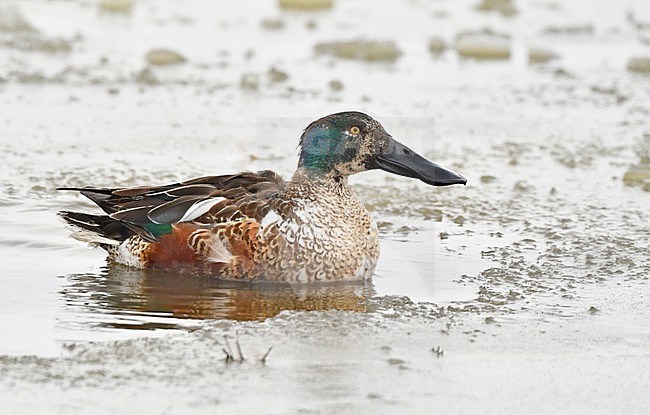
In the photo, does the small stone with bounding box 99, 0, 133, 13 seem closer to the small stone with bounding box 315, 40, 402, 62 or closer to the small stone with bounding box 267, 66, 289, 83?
the small stone with bounding box 315, 40, 402, 62

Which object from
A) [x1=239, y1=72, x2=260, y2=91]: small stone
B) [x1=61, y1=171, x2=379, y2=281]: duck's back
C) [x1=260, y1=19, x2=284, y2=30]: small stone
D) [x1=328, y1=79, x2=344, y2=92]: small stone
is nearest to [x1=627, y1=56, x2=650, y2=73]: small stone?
[x1=328, y1=79, x2=344, y2=92]: small stone

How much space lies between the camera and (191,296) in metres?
5.70

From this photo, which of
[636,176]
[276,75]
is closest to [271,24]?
[276,75]

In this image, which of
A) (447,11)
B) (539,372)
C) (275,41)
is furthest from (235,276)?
(447,11)

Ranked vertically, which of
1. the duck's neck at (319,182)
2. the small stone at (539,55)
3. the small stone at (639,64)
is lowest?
the duck's neck at (319,182)

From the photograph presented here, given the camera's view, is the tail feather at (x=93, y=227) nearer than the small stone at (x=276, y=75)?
Yes

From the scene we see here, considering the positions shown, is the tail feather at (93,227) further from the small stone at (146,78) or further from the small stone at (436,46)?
the small stone at (436,46)

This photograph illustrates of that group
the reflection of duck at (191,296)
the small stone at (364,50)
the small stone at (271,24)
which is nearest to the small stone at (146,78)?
the small stone at (364,50)

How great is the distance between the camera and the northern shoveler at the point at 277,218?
5.96 metres

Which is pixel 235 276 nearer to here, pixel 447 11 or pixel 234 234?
pixel 234 234

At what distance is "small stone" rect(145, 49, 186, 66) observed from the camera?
1103 centimetres

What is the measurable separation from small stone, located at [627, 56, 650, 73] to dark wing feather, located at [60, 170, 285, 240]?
594cm

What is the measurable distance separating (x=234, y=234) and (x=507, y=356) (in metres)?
1.62

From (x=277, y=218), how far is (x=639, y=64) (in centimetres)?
625
